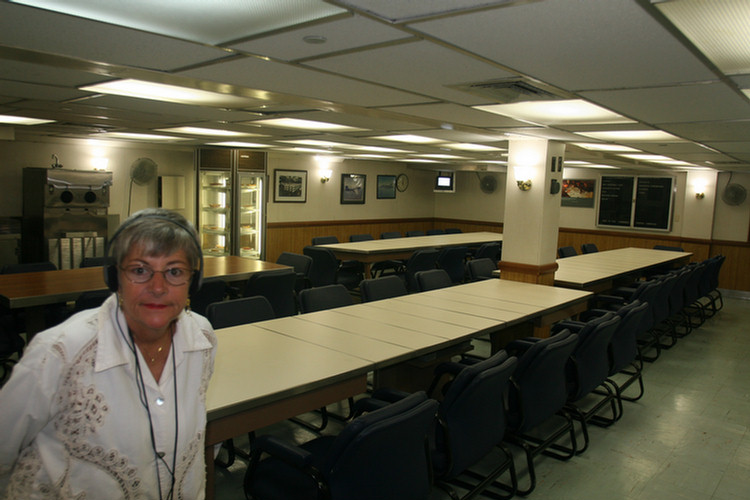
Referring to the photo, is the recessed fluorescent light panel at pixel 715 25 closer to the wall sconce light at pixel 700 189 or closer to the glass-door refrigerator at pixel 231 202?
the glass-door refrigerator at pixel 231 202

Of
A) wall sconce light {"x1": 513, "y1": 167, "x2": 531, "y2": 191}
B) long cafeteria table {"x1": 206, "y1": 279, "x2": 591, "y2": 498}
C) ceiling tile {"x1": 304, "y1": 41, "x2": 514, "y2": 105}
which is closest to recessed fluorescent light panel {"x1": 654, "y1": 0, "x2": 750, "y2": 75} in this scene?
ceiling tile {"x1": 304, "y1": 41, "x2": 514, "y2": 105}

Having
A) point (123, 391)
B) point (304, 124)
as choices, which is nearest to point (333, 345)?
point (123, 391)

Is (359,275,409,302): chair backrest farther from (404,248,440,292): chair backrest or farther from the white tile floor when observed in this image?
(404,248,440,292): chair backrest

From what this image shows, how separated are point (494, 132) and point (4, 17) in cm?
422

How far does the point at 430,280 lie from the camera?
5.45 m

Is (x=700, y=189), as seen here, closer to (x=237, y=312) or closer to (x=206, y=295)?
(x=206, y=295)

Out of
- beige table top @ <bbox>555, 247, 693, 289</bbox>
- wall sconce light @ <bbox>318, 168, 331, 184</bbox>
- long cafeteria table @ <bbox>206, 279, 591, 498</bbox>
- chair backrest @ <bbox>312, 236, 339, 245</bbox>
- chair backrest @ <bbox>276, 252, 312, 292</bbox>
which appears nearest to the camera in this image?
long cafeteria table @ <bbox>206, 279, 591, 498</bbox>

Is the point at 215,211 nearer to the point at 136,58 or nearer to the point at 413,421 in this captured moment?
the point at 136,58

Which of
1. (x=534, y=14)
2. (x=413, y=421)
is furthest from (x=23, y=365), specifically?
(x=534, y=14)

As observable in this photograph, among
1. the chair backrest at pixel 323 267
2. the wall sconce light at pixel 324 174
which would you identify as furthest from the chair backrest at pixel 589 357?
the wall sconce light at pixel 324 174

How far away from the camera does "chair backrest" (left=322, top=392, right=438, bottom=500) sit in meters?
1.97

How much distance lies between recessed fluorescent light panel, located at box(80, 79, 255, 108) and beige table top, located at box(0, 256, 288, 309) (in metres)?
1.72

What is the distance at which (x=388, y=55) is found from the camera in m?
2.27

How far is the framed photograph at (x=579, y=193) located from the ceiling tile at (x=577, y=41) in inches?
387
